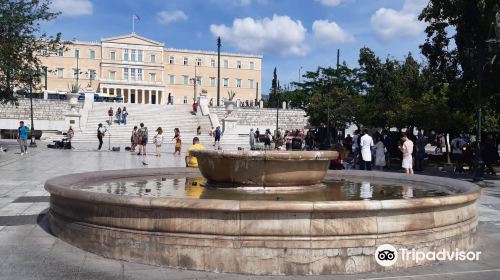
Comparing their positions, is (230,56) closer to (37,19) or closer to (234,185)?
(37,19)

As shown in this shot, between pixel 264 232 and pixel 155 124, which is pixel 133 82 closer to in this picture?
pixel 155 124

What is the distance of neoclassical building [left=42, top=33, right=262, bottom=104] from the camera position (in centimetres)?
9125

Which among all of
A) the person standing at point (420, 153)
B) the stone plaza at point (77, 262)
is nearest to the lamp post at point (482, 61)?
the person standing at point (420, 153)

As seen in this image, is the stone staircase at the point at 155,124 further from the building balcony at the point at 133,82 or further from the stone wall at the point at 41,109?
the building balcony at the point at 133,82

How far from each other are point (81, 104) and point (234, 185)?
46.4 m

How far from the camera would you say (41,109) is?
168ft

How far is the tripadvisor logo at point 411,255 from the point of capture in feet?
18.3

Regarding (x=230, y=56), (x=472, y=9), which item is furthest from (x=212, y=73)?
(x=472, y=9)

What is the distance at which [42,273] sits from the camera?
5.28 meters

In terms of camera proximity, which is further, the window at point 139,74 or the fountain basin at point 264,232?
the window at point 139,74

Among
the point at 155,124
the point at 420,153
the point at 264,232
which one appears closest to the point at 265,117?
the point at 155,124

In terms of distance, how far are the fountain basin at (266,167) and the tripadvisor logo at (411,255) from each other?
2010 millimetres

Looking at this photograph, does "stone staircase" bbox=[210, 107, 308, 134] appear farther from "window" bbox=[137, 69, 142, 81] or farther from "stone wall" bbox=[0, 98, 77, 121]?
"window" bbox=[137, 69, 142, 81]

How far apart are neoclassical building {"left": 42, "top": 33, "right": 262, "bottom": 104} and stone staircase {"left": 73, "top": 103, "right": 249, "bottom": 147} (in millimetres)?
36241
